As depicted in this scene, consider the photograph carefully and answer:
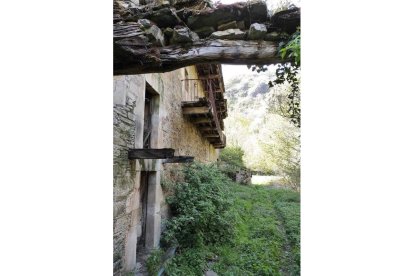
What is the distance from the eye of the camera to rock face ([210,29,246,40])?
1617 millimetres

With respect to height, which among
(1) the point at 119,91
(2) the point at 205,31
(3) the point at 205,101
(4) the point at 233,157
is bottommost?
(4) the point at 233,157

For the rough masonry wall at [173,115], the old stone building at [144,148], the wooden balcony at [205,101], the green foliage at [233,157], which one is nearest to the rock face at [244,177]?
the green foliage at [233,157]

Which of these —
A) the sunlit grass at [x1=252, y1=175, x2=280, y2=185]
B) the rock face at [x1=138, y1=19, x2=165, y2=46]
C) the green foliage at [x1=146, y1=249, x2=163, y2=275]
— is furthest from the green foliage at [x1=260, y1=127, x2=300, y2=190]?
the rock face at [x1=138, y1=19, x2=165, y2=46]

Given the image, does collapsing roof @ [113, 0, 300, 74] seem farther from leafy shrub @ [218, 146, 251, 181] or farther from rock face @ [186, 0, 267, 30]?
leafy shrub @ [218, 146, 251, 181]

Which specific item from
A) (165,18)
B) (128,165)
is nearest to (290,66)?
(165,18)

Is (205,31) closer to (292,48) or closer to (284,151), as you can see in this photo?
(292,48)

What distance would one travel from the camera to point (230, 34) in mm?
1623

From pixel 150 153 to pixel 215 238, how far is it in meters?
2.96

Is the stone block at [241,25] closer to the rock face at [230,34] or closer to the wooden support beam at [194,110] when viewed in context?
the rock face at [230,34]

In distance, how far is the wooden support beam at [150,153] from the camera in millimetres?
3084

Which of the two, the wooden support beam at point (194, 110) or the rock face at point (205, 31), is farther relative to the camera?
the wooden support beam at point (194, 110)
